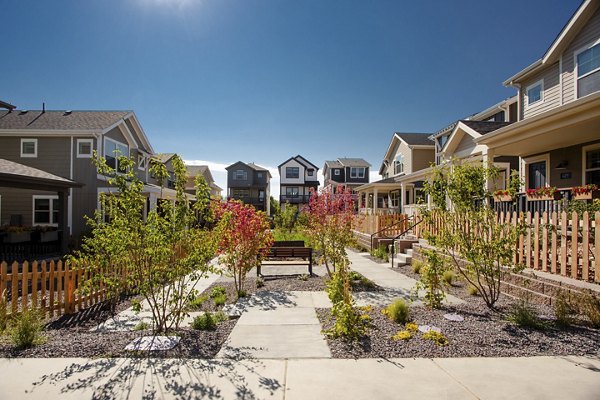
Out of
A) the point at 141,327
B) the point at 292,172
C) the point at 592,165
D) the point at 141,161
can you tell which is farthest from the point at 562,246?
the point at 292,172

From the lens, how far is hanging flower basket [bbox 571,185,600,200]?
725 cm

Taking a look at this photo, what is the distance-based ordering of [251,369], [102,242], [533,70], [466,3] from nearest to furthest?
[251,369]
[102,242]
[466,3]
[533,70]

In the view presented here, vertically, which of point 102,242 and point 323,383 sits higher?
point 102,242

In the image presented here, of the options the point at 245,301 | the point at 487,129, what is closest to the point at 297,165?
the point at 487,129

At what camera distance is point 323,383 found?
127 inches

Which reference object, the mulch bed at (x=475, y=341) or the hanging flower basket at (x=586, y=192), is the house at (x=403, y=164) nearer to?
the hanging flower basket at (x=586, y=192)

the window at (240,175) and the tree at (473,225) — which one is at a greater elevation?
the window at (240,175)

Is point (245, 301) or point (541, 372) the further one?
point (245, 301)

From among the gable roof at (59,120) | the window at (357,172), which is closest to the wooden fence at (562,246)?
the gable roof at (59,120)

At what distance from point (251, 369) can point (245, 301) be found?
10.1ft

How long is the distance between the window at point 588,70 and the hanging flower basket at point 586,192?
17.4ft

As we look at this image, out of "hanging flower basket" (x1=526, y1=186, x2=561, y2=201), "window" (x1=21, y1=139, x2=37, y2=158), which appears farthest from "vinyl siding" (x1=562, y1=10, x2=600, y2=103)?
"window" (x1=21, y1=139, x2=37, y2=158)

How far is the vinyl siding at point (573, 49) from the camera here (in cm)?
1052

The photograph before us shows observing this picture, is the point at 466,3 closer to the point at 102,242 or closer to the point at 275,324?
the point at 275,324
